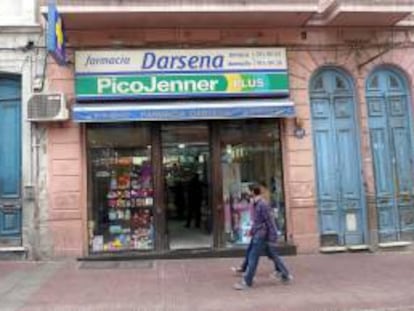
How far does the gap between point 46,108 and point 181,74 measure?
2.84 meters

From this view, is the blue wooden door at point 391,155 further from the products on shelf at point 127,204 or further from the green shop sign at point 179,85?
the products on shelf at point 127,204

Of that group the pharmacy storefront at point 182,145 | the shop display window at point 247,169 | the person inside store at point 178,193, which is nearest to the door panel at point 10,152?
the pharmacy storefront at point 182,145

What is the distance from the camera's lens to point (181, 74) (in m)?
13.6

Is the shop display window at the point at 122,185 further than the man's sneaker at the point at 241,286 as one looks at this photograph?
Yes

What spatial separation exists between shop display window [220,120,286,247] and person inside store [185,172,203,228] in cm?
54

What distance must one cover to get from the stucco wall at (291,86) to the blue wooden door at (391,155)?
278mm

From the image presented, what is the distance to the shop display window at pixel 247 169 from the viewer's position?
551 inches

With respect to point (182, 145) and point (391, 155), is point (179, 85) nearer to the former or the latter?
point (182, 145)

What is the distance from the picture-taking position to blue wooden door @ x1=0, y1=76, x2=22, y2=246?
13.3 meters

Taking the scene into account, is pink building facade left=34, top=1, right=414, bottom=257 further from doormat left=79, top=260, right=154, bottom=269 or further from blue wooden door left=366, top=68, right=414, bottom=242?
doormat left=79, top=260, right=154, bottom=269

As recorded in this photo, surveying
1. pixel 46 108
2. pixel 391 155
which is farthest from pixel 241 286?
pixel 391 155

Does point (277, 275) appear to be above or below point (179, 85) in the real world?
below

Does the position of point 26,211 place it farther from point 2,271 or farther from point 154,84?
point 154,84

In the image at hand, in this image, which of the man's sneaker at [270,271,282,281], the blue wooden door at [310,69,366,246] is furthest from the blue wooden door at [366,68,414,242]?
the man's sneaker at [270,271,282,281]
